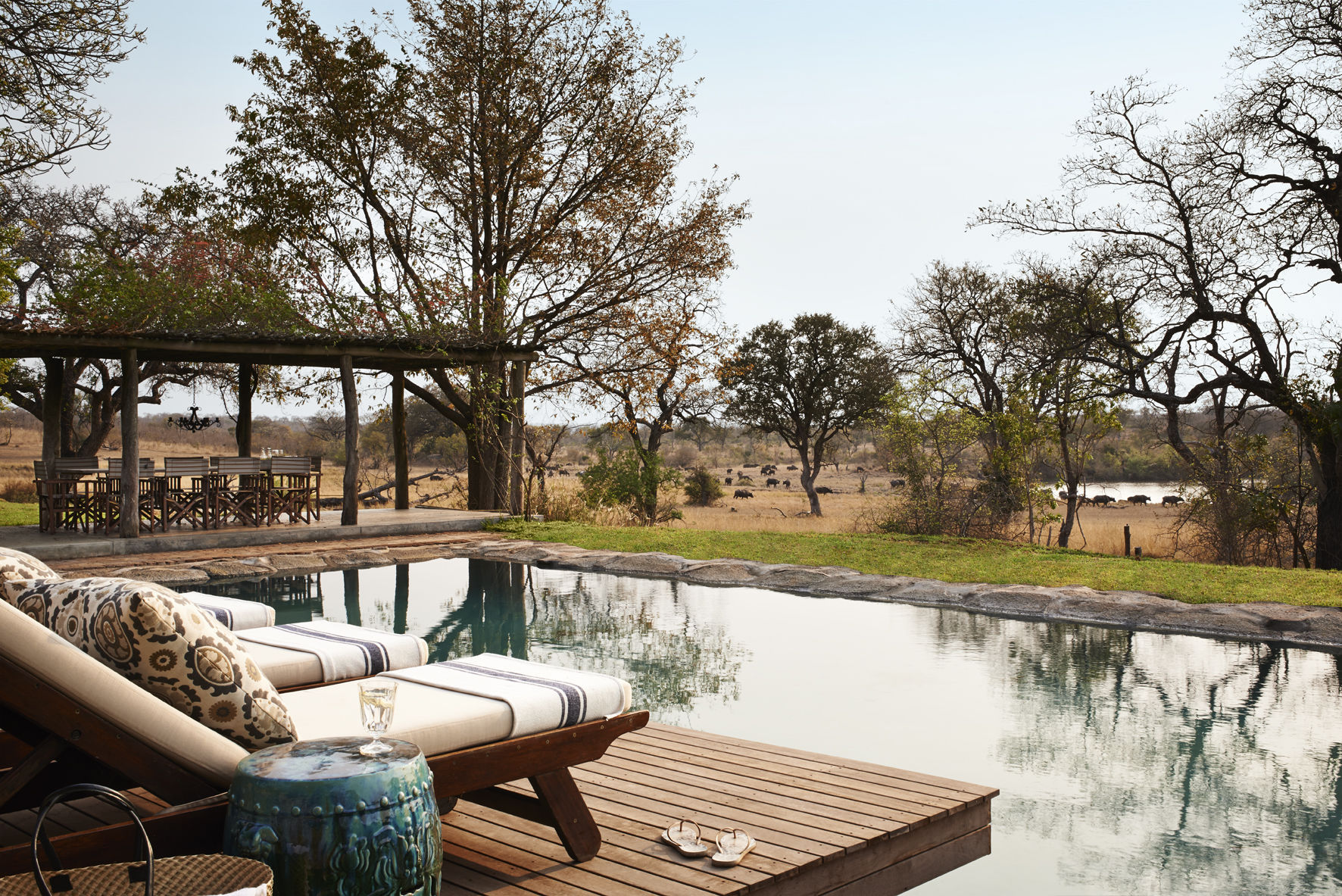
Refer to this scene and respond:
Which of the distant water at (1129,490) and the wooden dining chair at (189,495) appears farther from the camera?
the distant water at (1129,490)

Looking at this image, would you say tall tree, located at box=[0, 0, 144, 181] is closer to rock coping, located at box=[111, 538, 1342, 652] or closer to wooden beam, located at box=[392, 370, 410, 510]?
rock coping, located at box=[111, 538, 1342, 652]

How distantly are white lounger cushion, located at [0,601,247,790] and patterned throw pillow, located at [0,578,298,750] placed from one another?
0.19ft

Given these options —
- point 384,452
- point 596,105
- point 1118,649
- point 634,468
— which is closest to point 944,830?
point 1118,649

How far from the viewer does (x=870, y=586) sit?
973 cm

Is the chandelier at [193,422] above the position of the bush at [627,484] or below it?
above

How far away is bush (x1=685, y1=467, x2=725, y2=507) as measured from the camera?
2738 cm

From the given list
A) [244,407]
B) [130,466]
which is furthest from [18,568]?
[244,407]

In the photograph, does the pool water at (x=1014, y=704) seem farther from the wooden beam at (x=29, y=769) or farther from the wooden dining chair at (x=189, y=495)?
the wooden beam at (x=29, y=769)

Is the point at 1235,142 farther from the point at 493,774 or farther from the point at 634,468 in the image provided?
the point at 493,774

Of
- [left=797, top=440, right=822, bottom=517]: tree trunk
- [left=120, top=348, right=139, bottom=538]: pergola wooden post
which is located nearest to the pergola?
[left=120, top=348, right=139, bottom=538]: pergola wooden post

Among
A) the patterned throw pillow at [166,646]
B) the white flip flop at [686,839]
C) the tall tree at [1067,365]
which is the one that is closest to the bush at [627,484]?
the tall tree at [1067,365]

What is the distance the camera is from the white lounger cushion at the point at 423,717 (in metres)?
2.72

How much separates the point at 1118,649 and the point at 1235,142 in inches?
354

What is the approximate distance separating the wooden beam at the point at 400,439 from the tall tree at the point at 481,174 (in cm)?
96
